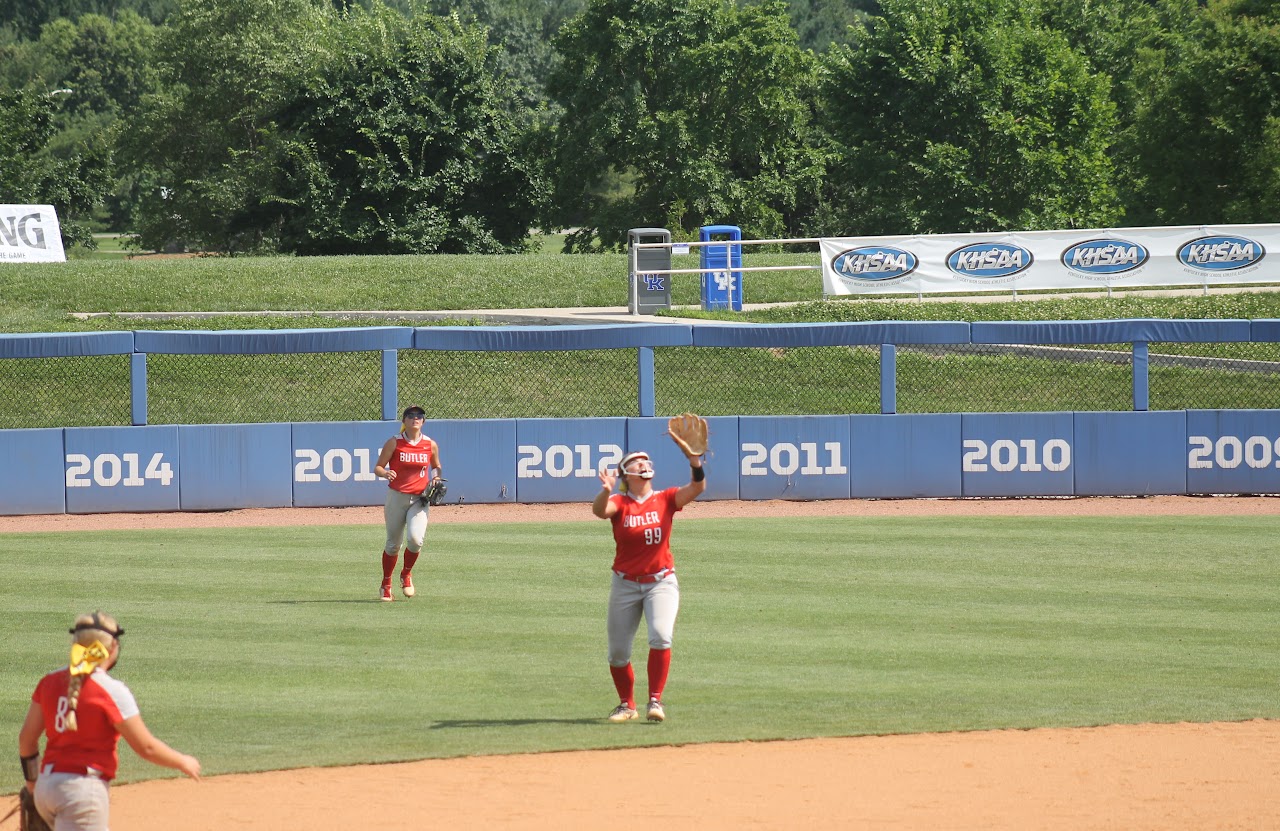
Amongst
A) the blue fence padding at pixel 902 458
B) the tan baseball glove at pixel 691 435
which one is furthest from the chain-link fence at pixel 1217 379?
the tan baseball glove at pixel 691 435

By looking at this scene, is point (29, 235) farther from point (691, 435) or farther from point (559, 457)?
point (691, 435)

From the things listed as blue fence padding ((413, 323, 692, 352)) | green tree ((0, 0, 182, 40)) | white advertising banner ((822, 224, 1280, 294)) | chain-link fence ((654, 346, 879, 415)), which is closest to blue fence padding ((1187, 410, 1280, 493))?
chain-link fence ((654, 346, 879, 415))

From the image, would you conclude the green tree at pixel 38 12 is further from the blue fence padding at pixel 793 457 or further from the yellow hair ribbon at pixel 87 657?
the yellow hair ribbon at pixel 87 657

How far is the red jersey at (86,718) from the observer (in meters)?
5.78

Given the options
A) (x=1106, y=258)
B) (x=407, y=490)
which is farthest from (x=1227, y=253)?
(x=407, y=490)

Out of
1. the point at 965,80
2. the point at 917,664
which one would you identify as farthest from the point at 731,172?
the point at 917,664

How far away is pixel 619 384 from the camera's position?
25.0 metres

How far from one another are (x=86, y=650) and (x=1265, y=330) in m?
19.5

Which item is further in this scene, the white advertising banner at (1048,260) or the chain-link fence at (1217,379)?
the white advertising banner at (1048,260)

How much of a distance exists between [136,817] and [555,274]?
2743 centimetres

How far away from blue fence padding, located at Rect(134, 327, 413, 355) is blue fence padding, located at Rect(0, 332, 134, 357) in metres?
0.52

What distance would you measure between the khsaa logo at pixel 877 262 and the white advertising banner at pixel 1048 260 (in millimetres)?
22

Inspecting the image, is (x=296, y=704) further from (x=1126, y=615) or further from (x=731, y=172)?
(x=731, y=172)

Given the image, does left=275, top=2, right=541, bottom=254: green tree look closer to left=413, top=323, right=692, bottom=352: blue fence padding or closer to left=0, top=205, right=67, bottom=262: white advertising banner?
left=0, top=205, right=67, bottom=262: white advertising banner
